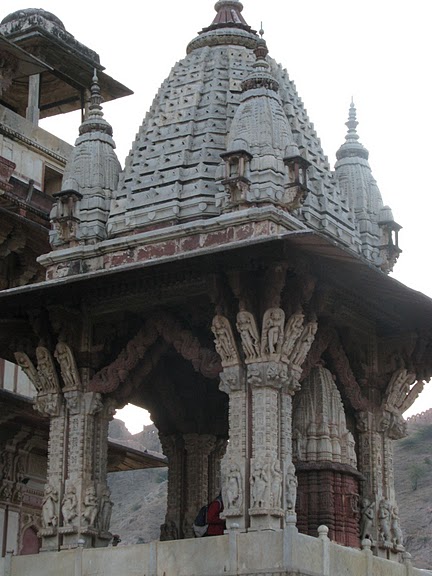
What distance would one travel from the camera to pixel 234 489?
15.7 m

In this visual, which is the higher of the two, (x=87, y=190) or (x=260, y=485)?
(x=87, y=190)

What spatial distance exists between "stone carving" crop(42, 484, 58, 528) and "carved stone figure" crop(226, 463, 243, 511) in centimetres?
265

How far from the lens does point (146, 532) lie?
159ft

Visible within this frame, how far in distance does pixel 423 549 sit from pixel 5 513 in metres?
22.8

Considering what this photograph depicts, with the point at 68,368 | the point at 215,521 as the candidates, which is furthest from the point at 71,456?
the point at 215,521

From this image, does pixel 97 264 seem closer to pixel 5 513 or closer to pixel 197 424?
pixel 197 424

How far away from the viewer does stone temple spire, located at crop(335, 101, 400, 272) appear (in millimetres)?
18859

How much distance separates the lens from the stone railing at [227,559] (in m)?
14.6

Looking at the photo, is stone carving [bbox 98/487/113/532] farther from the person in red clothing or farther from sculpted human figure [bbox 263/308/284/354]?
sculpted human figure [bbox 263/308/284/354]

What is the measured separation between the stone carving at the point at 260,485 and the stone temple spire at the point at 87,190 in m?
4.22

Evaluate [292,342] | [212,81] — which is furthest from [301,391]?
[212,81]

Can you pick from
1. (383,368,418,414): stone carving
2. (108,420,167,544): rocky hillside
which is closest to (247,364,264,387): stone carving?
(383,368,418,414): stone carving

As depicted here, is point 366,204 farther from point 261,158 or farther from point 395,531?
point 395,531

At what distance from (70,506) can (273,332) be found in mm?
3525
